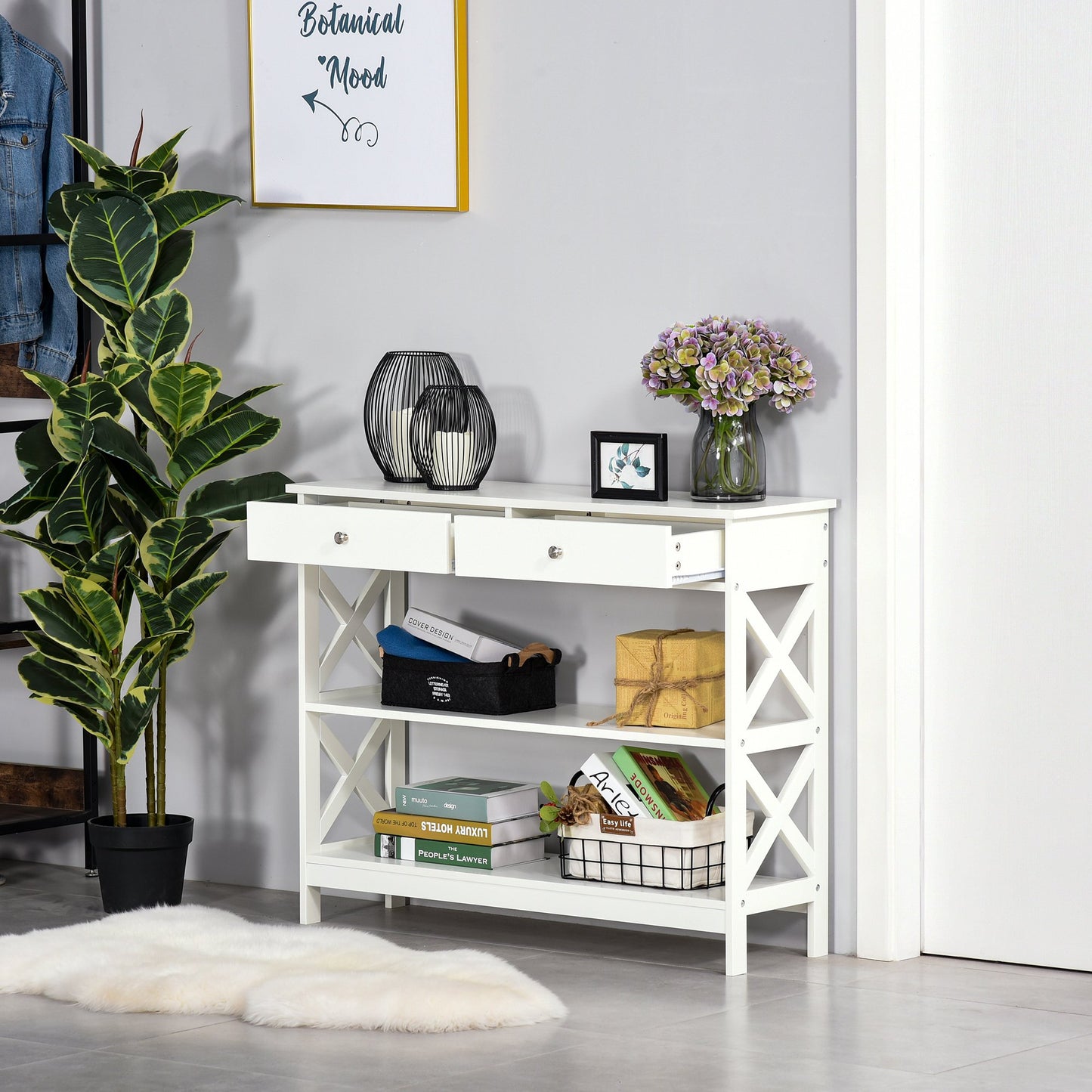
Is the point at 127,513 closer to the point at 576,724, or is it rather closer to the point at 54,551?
the point at 54,551

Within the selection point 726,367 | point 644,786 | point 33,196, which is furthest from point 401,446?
Result: point 33,196

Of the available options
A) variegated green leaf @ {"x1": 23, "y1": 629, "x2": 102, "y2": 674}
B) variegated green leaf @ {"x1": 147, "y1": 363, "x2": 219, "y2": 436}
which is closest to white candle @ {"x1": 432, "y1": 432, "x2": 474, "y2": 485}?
variegated green leaf @ {"x1": 147, "y1": 363, "x2": 219, "y2": 436}

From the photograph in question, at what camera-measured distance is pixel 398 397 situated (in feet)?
12.4

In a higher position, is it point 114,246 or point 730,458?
point 114,246

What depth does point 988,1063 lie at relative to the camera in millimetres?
2857

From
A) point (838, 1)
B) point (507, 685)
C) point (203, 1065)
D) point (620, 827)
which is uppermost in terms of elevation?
point (838, 1)

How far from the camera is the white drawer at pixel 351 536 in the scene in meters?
3.57

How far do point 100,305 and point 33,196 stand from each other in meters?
0.50

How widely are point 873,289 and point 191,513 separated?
146 centimetres

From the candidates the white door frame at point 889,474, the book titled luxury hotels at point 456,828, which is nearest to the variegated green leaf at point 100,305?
the book titled luxury hotels at point 456,828

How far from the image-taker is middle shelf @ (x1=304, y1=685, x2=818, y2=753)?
3.42m

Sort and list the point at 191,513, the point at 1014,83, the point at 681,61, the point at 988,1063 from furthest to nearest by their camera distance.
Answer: the point at 191,513, the point at 681,61, the point at 1014,83, the point at 988,1063

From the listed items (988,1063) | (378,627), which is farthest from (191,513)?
(988,1063)

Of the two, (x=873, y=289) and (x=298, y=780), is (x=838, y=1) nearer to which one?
(x=873, y=289)
